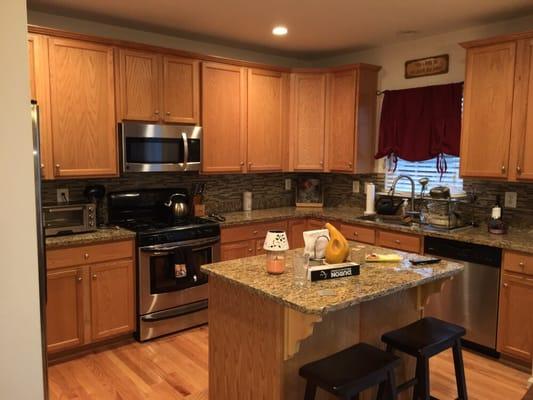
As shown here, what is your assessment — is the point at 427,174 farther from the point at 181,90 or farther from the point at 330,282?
the point at 330,282

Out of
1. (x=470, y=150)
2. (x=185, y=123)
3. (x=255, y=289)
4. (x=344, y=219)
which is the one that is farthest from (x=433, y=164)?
(x=255, y=289)

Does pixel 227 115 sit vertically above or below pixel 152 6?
below

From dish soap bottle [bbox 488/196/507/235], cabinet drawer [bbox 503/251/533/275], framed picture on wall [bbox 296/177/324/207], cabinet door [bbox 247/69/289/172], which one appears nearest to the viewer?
cabinet drawer [bbox 503/251/533/275]

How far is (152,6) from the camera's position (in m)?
3.30

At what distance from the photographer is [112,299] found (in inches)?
134

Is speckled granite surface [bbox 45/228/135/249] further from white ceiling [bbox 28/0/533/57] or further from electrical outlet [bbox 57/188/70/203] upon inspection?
white ceiling [bbox 28/0/533/57]

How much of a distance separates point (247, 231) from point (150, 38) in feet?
6.35

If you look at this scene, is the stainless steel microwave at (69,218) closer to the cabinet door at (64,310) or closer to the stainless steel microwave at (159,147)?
the cabinet door at (64,310)

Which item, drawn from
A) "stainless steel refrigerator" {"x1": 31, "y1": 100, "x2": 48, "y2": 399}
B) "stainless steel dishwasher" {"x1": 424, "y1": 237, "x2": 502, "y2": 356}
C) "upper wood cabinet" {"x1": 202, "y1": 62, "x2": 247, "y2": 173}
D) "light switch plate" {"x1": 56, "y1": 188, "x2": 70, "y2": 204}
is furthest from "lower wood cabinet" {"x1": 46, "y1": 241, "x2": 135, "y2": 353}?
"stainless steel dishwasher" {"x1": 424, "y1": 237, "x2": 502, "y2": 356}

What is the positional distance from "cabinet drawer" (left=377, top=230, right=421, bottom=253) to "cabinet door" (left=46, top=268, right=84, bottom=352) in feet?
7.97

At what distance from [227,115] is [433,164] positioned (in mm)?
1977

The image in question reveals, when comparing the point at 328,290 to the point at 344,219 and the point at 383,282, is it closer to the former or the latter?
the point at 383,282

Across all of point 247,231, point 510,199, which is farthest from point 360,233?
point 510,199

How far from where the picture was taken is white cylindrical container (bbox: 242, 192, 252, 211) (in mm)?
4707
